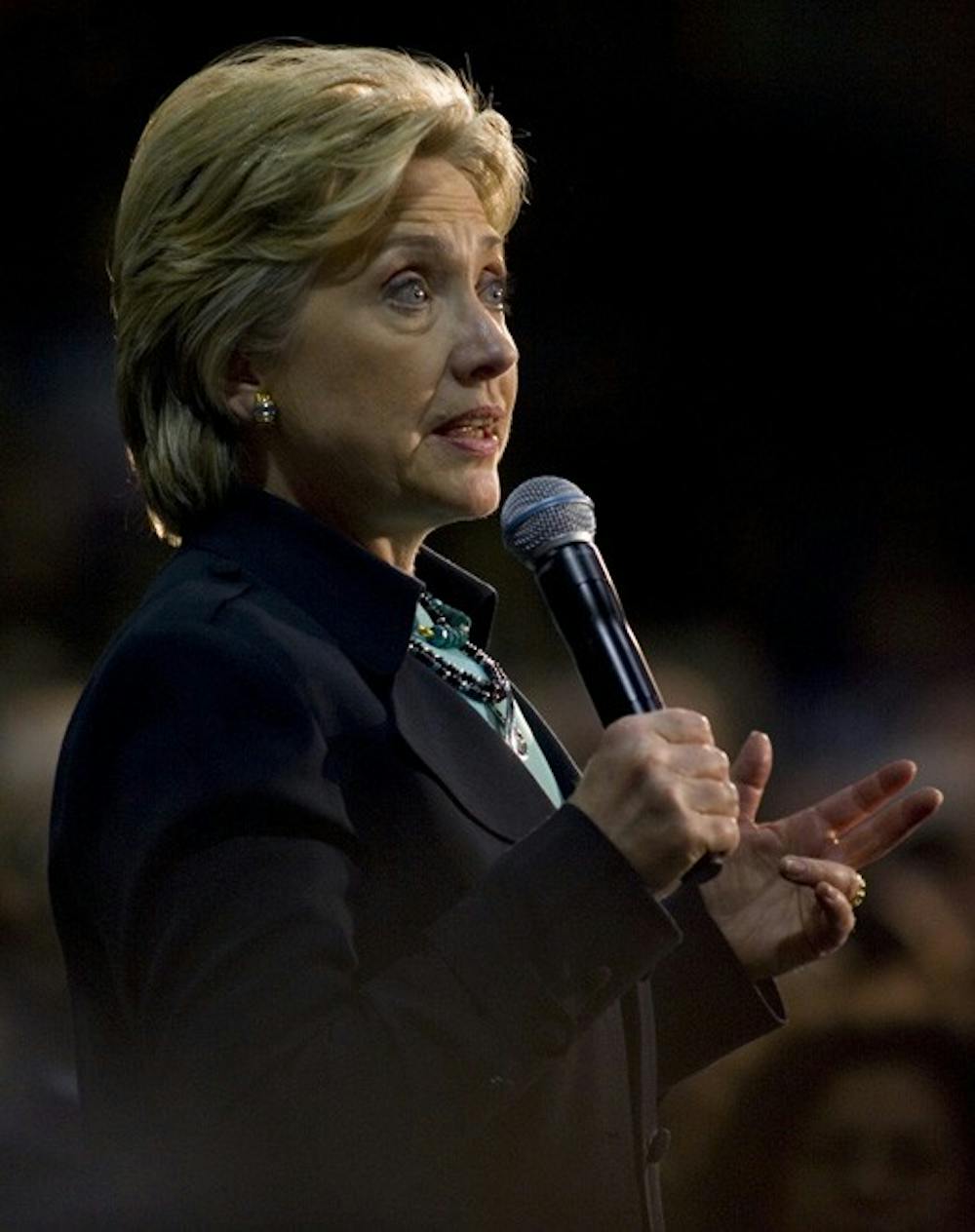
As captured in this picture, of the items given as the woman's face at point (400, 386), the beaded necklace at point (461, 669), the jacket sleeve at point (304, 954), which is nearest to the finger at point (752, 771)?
the beaded necklace at point (461, 669)

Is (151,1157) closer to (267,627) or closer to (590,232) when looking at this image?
(267,627)

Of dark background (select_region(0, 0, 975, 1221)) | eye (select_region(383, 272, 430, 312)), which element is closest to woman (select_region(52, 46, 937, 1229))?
eye (select_region(383, 272, 430, 312))

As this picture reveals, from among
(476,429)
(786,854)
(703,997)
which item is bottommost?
(703,997)

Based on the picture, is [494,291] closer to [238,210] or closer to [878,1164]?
[238,210]

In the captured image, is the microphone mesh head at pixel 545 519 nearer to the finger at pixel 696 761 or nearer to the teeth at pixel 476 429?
the teeth at pixel 476 429

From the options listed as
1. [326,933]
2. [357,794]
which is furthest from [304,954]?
[357,794]

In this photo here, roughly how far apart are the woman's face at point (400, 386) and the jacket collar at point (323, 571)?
0.14ft

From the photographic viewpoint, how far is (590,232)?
3342 mm

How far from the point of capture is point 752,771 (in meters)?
1.56

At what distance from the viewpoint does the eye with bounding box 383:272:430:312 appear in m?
1.42

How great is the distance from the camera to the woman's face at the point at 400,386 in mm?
1399

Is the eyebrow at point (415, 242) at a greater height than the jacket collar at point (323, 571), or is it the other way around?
the eyebrow at point (415, 242)

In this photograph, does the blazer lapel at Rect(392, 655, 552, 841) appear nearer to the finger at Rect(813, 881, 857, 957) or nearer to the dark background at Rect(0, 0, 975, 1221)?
the finger at Rect(813, 881, 857, 957)

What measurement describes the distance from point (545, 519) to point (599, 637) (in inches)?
4.2
